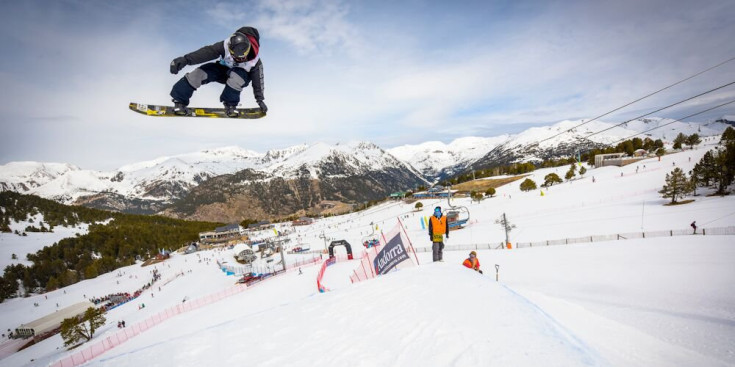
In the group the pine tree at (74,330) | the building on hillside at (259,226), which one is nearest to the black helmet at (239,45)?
the pine tree at (74,330)

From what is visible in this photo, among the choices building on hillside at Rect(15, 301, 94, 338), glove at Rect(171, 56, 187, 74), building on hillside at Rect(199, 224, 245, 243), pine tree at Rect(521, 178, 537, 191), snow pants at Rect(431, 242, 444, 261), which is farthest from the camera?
building on hillside at Rect(199, 224, 245, 243)

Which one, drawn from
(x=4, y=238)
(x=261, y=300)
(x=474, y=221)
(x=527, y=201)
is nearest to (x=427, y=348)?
(x=261, y=300)

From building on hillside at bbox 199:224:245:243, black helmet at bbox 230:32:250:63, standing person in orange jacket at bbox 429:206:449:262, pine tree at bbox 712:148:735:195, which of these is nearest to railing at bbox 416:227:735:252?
standing person in orange jacket at bbox 429:206:449:262

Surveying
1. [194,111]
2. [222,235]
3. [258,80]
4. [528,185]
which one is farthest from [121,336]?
[222,235]

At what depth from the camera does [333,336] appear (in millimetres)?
5023

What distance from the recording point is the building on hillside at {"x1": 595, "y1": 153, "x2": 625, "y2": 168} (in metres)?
90.6

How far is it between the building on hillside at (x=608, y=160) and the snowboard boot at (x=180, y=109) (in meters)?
115

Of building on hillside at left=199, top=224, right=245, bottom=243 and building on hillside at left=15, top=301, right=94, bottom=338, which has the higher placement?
building on hillside at left=199, top=224, right=245, bottom=243

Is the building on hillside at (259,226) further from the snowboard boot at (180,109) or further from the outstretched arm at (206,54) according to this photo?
the outstretched arm at (206,54)

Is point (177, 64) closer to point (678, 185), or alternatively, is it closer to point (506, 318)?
point (506, 318)

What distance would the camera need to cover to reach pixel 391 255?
12.8 m

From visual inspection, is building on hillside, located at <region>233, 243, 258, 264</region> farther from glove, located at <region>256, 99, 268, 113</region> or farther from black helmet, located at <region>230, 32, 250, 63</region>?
black helmet, located at <region>230, 32, 250, 63</region>

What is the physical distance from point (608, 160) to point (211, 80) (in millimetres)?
118709

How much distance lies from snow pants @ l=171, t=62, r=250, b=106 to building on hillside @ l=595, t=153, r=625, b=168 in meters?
114
